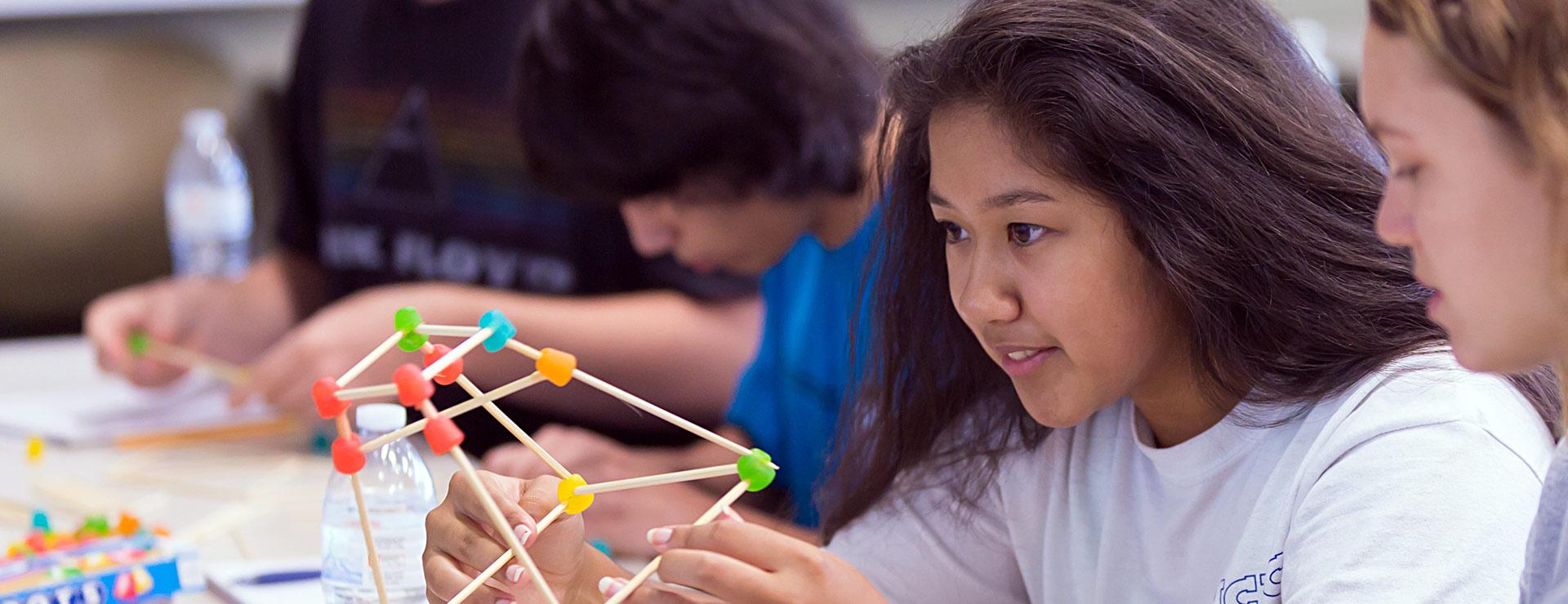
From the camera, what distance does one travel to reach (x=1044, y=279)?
0.97m

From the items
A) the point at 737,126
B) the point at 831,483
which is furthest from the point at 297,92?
the point at 831,483

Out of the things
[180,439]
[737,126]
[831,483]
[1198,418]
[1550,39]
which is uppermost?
[1550,39]

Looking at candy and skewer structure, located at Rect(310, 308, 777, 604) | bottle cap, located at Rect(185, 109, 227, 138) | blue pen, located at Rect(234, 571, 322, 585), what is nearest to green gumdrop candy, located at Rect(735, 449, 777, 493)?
candy and skewer structure, located at Rect(310, 308, 777, 604)

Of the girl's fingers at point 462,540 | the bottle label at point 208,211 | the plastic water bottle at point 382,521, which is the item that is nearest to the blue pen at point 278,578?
the plastic water bottle at point 382,521

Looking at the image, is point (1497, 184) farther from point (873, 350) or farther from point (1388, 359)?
point (873, 350)

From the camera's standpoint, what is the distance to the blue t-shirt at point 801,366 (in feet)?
5.38

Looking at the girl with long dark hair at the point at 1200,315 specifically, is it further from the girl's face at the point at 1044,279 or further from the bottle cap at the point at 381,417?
the bottle cap at the point at 381,417

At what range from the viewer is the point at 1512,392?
958mm

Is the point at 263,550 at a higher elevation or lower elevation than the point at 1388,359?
lower

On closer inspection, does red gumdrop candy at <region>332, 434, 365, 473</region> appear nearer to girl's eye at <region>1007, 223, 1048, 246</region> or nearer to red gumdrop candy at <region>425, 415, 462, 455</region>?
red gumdrop candy at <region>425, 415, 462, 455</region>

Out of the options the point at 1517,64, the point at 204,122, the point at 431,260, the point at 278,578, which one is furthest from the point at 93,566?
the point at 204,122

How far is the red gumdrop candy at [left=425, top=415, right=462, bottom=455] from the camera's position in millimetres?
783

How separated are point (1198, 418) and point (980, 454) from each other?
179 millimetres

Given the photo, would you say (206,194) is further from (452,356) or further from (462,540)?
(452,356)
